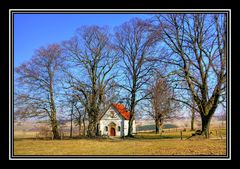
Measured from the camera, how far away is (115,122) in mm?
23438

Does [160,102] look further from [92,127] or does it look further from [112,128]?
[112,128]

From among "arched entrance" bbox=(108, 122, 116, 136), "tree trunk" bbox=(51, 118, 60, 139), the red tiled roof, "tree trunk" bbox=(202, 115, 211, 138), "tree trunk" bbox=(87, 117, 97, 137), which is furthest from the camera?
"arched entrance" bbox=(108, 122, 116, 136)

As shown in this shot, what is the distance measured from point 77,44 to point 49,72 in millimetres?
2730

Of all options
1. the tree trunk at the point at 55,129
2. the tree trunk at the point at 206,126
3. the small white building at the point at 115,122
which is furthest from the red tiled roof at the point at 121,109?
the tree trunk at the point at 206,126

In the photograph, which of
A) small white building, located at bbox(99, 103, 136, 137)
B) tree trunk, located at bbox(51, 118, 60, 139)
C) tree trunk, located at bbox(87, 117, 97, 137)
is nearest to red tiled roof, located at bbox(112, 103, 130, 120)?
small white building, located at bbox(99, 103, 136, 137)

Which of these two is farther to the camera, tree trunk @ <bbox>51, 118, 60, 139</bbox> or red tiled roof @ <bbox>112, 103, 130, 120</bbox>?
red tiled roof @ <bbox>112, 103, 130, 120</bbox>

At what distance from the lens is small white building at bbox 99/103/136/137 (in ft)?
72.0

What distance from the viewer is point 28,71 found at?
17.9 m

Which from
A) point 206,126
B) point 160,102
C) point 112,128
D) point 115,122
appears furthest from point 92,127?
point 206,126

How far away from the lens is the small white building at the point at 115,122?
2194 centimetres

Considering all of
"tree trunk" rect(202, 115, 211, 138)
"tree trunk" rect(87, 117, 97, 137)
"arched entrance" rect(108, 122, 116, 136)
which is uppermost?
"tree trunk" rect(202, 115, 211, 138)

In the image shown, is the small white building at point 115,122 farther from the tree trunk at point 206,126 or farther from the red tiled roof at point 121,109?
the tree trunk at point 206,126

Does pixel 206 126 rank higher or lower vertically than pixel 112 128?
higher

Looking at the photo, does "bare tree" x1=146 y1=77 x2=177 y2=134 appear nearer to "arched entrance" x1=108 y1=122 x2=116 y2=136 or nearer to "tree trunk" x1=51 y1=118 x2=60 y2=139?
"arched entrance" x1=108 y1=122 x2=116 y2=136
